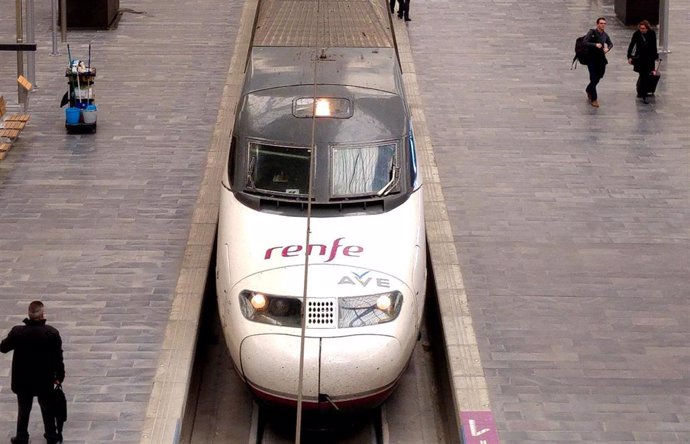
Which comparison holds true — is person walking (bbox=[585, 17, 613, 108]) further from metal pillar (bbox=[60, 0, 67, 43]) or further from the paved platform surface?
metal pillar (bbox=[60, 0, 67, 43])

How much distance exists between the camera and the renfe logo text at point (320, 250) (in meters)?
12.3

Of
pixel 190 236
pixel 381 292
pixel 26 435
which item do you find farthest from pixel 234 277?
pixel 190 236

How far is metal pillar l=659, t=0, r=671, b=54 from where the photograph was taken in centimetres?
2236

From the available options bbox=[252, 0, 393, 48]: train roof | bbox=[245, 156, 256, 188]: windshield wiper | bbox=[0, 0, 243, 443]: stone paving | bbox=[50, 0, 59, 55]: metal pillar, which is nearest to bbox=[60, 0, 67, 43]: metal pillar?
bbox=[50, 0, 59, 55]: metal pillar

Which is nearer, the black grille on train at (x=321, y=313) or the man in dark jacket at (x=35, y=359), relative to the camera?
the man in dark jacket at (x=35, y=359)

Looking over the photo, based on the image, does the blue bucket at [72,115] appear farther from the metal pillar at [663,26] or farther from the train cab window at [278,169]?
the metal pillar at [663,26]

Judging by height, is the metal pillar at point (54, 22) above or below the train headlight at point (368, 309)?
above

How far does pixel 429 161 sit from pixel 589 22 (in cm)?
817

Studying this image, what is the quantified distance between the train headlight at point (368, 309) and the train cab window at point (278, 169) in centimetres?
166

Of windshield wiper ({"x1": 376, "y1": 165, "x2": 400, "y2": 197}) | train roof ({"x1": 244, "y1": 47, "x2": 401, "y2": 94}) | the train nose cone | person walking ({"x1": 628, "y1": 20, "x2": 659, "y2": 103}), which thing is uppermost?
train roof ({"x1": 244, "y1": 47, "x2": 401, "y2": 94})

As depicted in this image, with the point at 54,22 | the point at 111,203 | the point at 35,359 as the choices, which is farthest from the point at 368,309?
the point at 54,22

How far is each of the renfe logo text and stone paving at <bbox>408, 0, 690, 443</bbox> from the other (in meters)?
1.94

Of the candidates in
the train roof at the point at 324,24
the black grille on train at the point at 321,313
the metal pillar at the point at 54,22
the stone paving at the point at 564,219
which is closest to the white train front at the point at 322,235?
the black grille on train at the point at 321,313

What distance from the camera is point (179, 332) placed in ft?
44.4
